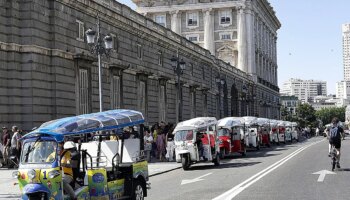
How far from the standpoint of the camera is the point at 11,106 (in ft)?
85.7

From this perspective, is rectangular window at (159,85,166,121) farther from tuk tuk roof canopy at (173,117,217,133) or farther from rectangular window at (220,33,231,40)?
rectangular window at (220,33,231,40)

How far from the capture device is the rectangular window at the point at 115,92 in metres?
35.5

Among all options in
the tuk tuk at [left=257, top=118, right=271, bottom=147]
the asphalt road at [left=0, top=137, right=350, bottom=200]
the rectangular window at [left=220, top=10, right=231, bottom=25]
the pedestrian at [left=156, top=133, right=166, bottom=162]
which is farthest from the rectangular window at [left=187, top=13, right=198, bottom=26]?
the asphalt road at [left=0, top=137, right=350, bottom=200]

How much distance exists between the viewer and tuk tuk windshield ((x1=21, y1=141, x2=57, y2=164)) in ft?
37.7

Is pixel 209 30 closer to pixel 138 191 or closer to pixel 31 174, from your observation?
pixel 138 191

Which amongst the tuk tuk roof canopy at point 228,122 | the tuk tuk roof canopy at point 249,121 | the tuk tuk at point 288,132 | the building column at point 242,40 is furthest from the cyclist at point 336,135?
the building column at point 242,40

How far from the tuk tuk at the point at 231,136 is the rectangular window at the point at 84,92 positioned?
26.3 ft

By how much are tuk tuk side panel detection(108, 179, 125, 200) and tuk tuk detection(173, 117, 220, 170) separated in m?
12.4

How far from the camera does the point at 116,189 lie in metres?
13.0

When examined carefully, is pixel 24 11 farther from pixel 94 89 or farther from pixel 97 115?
pixel 97 115

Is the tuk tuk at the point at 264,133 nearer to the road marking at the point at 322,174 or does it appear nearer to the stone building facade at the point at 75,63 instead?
the stone building facade at the point at 75,63

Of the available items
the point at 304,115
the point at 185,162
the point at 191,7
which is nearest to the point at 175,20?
the point at 191,7

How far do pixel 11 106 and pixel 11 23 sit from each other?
376cm

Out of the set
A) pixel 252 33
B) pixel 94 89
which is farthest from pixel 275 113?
pixel 94 89
